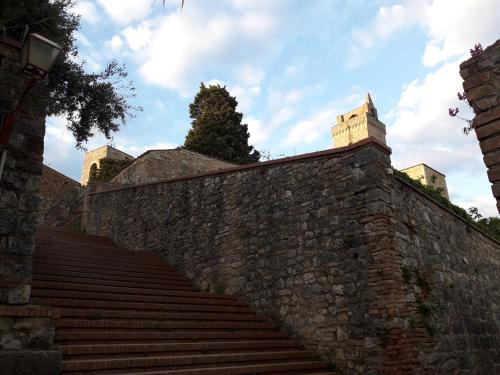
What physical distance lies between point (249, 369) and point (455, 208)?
609 cm

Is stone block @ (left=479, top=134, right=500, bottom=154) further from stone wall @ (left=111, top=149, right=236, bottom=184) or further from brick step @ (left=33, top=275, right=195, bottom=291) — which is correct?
stone wall @ (left=111, top=149, right=236, bottom=184)

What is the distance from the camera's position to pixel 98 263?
8133 millimetres

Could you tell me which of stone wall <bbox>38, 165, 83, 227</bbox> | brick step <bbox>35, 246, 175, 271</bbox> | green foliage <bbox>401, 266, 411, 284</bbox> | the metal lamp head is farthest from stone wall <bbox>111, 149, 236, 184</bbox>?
the metal lamp head

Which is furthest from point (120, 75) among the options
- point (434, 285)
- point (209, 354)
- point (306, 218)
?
point (434, 285)

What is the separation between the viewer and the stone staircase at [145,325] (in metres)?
4.88

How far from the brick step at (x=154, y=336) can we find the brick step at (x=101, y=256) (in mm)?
3007

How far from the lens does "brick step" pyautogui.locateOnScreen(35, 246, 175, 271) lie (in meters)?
7.94

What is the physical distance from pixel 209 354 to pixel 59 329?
1.93m

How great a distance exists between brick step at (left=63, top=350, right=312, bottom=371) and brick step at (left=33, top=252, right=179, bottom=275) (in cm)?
326

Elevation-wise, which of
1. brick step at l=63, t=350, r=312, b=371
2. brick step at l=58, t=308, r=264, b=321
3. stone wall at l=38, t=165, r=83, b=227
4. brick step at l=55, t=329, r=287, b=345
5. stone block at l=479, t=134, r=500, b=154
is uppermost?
stone wall at l=38, t=165, r=83, b=227

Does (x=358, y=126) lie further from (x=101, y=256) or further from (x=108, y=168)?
(x=101, y=256)

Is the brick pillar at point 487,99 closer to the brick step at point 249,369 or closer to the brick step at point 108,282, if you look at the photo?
the brick step at point 249,369

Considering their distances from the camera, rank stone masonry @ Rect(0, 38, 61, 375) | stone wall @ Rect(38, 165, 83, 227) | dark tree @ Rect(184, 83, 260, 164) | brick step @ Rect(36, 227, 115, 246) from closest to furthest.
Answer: stone masonry @ Rect(0, 38, 61, 375), brick step @ Rect(36, 227, 115, 246), stone wall @ Rect(38, 165, 83, 227), dark tree @ Rect(184, 83, 260, 164)

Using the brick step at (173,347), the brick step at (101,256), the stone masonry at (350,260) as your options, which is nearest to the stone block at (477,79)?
the stone masonry at (350,260)
